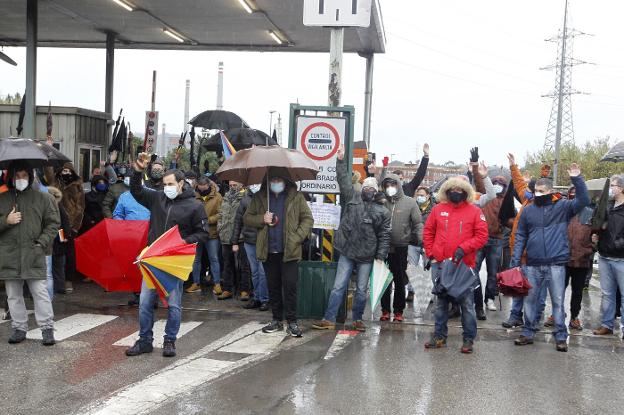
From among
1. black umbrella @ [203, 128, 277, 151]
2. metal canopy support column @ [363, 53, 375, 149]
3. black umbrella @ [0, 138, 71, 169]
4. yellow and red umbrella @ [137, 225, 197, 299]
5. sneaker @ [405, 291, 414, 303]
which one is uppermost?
metal canopy support column @ [363, 53, 375, 149]

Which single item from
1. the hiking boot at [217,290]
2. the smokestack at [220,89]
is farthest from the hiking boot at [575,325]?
the smokestack at [220,89]

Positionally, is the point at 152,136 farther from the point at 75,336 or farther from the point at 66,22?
the point at 75,336

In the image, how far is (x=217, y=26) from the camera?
59.3 ft

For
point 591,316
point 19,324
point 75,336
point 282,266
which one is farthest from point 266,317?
point 591,316

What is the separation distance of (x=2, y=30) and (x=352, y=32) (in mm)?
10023

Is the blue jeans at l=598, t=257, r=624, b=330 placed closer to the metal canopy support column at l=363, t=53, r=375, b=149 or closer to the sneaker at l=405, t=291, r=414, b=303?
the sneaker at l=405, t=291, r=414, b=303

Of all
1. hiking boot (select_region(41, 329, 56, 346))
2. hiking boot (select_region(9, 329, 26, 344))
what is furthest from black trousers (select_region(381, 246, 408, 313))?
hiking boot (select_region(9, 329, 26, 344))

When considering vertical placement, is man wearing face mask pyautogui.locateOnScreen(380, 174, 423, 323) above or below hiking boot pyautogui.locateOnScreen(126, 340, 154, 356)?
above

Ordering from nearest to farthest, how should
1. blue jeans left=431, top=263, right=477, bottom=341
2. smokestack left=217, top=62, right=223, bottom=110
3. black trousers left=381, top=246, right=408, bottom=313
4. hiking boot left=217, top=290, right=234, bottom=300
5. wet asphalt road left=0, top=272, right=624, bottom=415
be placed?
wet asphalt road left=0, top=272, right=624, bottom=415 → blue jeans left=431, top=263, right=477, bottom=341 → black trousers left=381, top=246, right=408, bottom=313 → hiking boot left=217, top=290, right=234, bottom=300 → smokestack left=217, top=62, right=223, bottom=110

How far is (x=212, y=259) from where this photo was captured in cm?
1112

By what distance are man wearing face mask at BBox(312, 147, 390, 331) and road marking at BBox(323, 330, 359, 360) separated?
9.6 inches

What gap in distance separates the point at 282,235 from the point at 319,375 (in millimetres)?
2077

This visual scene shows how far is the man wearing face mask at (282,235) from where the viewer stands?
830 centimetres

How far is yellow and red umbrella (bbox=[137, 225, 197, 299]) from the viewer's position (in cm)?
708
